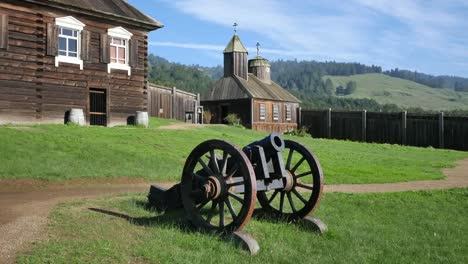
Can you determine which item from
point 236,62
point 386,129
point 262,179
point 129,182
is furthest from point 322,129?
point 262,179

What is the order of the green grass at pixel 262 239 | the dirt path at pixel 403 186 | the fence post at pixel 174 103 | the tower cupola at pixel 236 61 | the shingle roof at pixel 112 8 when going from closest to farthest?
the green grass at pixel 262 239
the dirt path at pixel 403 186
the shingle roof at pixel 112 8
the fence post at pixel 174 103
the tower cupola at pixel 236 61

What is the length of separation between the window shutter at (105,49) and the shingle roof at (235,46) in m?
20.7

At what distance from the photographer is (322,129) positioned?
1491 inches

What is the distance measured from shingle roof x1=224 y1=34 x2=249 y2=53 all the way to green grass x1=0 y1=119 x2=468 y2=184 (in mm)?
22314

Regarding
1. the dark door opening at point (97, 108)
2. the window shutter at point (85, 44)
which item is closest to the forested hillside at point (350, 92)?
the dark door opening at point (97, 108)

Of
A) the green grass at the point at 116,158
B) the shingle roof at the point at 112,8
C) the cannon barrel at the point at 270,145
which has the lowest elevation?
the green grass at the point at 116,158

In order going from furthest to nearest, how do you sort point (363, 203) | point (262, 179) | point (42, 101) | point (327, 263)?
point (42, 101) → point (363, 203) → point (262, 179) → point (327, 263)

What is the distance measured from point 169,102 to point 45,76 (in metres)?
12.6

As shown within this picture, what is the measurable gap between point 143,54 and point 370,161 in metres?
12.1

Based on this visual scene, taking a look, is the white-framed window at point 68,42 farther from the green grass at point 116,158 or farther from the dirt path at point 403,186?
the dirt path at point 403,186

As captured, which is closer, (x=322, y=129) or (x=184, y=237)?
(x=184, y=237)

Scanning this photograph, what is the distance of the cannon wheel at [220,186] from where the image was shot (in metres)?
6.02

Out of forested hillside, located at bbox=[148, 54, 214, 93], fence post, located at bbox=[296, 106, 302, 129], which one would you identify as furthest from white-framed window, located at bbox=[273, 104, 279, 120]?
forested hillside, located at bbox=[148, 54, 214, 93]

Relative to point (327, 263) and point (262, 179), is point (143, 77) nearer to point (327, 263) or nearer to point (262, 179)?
point (262, 179)
